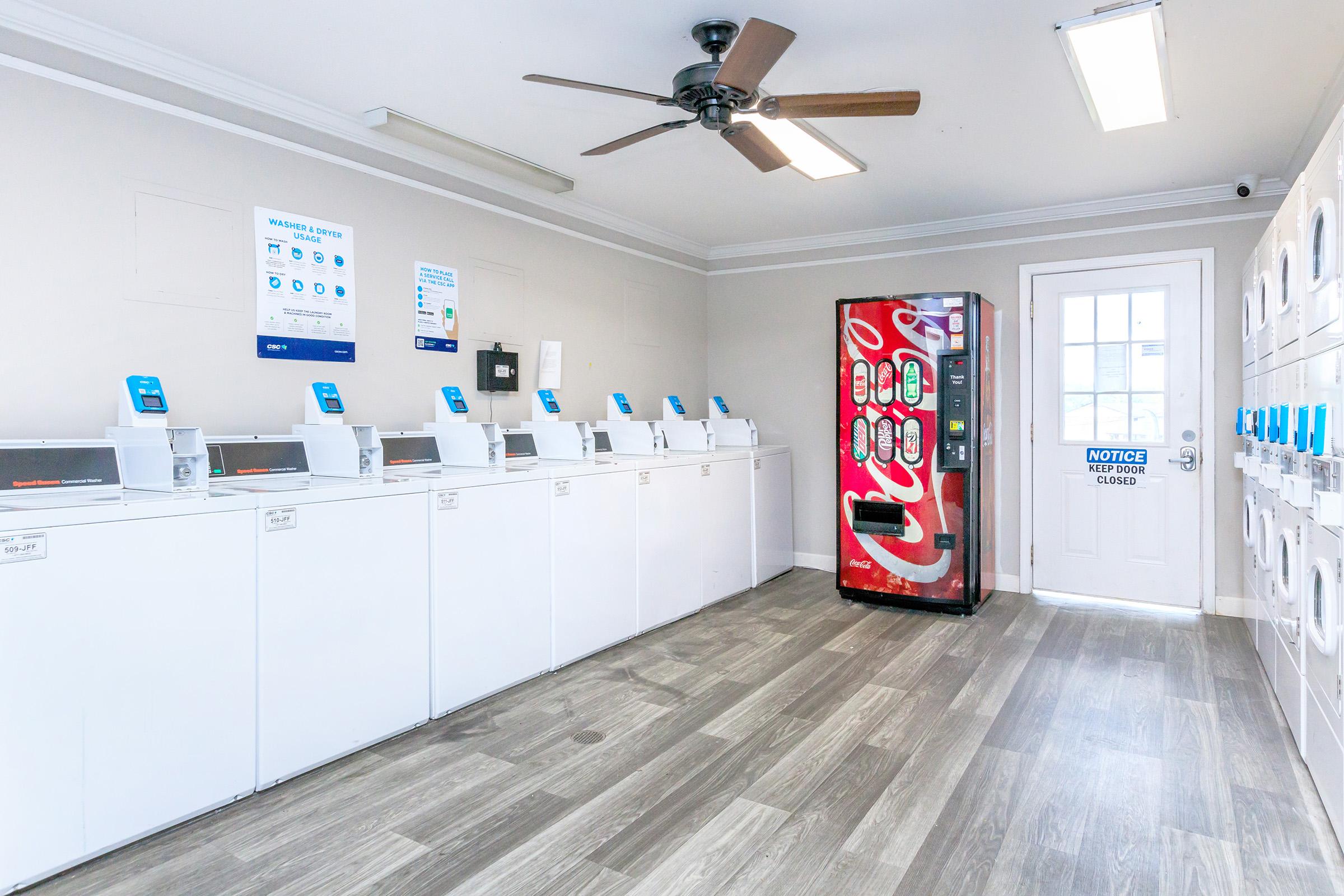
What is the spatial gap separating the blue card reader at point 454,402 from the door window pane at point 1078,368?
366cm

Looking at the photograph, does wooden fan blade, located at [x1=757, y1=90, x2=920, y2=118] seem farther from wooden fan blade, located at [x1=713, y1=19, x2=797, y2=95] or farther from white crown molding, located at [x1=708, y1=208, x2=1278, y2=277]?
white crown molding, located at [x1=708, y1=208, x2=1278, y2=277]

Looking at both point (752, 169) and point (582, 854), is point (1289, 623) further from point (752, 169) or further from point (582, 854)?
point (752, 169)

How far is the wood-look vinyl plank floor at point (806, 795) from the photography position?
1.94m

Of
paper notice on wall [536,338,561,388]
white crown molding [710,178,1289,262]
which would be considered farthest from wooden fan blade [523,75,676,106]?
white crown molding [710,178,1289,262]

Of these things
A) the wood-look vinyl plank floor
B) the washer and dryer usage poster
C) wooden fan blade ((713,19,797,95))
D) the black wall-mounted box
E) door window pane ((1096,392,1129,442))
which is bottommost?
the wood-look vinyl plank floor

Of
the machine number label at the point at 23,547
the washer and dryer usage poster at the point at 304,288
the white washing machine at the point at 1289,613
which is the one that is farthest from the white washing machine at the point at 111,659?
the white washing machine at the point at 1289,613

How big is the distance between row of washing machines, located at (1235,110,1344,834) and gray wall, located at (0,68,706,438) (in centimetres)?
338

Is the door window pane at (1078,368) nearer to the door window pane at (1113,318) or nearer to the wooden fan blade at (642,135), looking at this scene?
the door window pane at (1113,318)

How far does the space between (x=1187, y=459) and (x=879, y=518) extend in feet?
5.87

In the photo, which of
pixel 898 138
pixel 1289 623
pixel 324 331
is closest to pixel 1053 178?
pixel 898 138

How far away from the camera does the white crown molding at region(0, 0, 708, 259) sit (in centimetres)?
239

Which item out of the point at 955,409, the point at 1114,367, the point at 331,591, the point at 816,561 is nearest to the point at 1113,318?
the point at 1114,367

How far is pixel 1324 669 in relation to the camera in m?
2.20

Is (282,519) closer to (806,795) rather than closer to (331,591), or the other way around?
(331,591)
